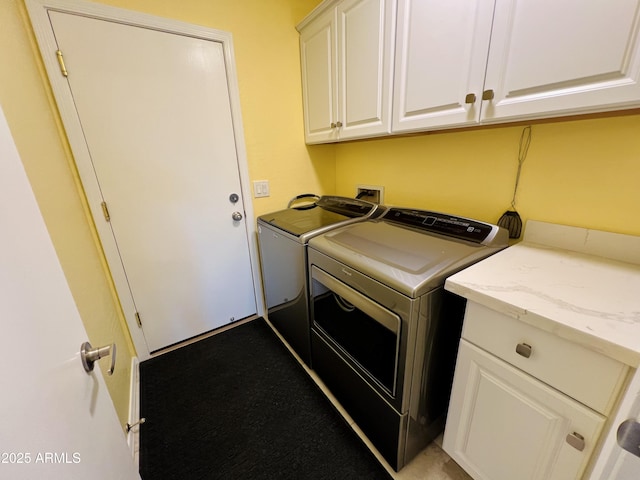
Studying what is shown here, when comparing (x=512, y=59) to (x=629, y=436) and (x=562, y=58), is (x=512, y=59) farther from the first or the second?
(x=629, y=436)

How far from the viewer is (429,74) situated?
1123 mm

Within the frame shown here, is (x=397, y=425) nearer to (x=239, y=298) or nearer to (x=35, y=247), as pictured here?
(x=35, y=247)

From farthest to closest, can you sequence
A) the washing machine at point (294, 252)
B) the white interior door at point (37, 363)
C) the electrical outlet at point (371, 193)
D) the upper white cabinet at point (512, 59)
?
the electrical outlet at point (371, 193) < the washing machine at point (294, 252) < the upper white cabinet at point (512, 59) < the white interior door at point (37, 363)

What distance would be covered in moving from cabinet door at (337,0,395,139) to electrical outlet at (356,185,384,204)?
49 cm

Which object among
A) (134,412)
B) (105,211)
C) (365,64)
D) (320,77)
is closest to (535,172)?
(365,64)

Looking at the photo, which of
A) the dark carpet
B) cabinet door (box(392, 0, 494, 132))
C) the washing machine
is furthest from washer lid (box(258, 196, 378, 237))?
the dark carpet

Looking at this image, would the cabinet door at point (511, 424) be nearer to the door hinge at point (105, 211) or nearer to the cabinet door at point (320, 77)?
the cabinet door at point (320, 77)

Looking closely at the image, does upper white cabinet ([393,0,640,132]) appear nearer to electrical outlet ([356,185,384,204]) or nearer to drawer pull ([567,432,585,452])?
electrical outlet ([356,185,384,204])

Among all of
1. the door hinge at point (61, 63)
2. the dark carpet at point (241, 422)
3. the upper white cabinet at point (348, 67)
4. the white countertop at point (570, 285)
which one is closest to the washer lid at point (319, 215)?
the upper white cabinet at point (348, 67)

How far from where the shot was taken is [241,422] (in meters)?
1.38

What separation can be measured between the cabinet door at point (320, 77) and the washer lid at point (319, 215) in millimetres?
456

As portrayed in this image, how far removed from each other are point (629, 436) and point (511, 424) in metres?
0.51

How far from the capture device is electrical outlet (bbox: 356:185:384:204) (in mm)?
1926

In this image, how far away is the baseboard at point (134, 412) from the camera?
1.25 m
